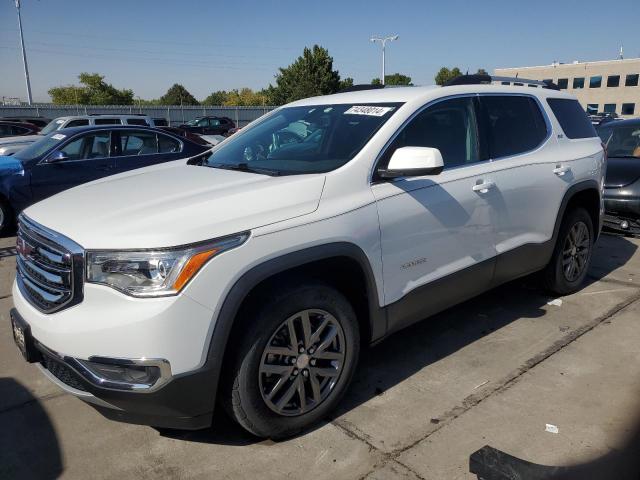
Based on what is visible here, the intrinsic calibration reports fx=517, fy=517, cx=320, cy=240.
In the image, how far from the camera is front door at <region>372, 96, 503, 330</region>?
2953mm

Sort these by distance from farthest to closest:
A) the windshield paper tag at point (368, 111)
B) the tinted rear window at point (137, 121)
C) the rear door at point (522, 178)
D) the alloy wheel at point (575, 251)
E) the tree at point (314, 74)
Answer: the tree at point (314, 74) < the tinted rear window at point (137, 121) < the alloy wheel at point (575, 251) < the rear door at point (522, 178) < the windshield paper tag at point (368, 111)

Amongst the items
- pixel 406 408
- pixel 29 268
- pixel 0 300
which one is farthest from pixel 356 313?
pixel 0 300

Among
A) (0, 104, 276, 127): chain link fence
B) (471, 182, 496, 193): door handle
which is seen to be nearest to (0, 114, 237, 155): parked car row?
(471, 182, 496, 193): door handle

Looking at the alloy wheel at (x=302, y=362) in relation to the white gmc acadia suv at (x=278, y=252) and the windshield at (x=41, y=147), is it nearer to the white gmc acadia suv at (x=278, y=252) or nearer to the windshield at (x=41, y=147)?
the white gmc acadia suv at (x=278, y=252)

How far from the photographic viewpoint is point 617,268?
5641mm

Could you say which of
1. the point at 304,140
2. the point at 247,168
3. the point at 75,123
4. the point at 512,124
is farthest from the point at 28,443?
the point at 75,123

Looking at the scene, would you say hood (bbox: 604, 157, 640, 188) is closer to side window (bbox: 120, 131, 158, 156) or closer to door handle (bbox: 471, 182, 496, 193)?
door handle (bbox: 471, 182, 496, 193)

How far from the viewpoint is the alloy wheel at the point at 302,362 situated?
8.45 feet

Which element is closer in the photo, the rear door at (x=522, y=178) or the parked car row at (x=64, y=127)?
the rear door at (x=522, y=178)

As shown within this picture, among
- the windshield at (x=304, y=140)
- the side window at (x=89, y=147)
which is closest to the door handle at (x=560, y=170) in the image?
the windshield at (x=304, y=140)

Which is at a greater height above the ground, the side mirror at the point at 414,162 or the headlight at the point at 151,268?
the side mirror at the point at 414,162

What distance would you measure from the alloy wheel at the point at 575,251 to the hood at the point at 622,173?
214cm

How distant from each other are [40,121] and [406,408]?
2267cm

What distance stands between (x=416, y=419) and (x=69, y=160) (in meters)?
6.88
